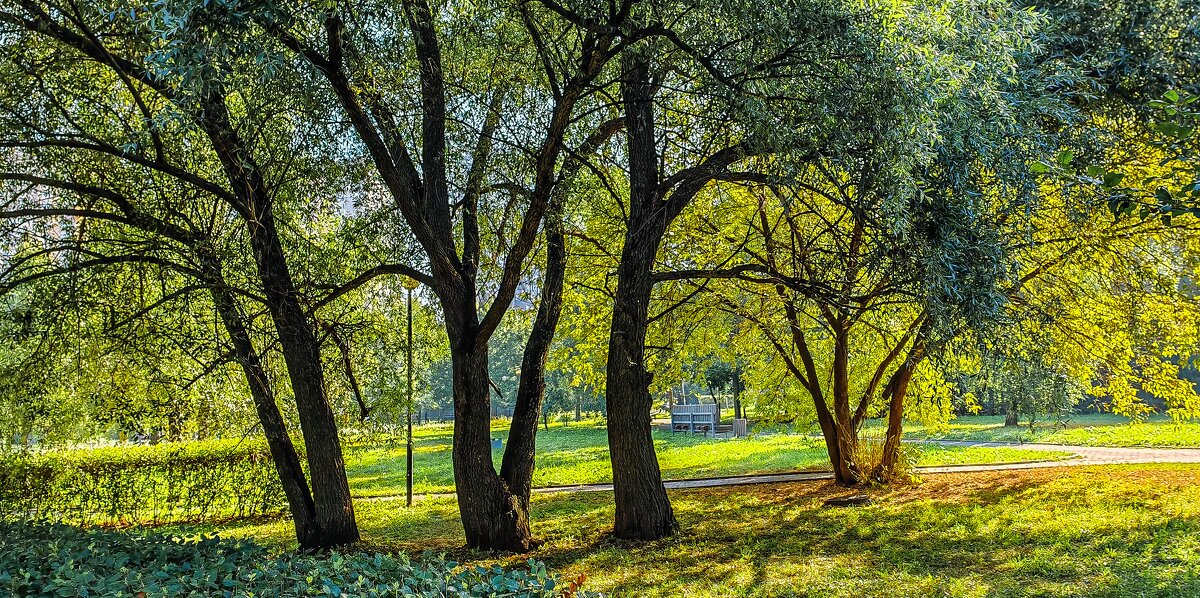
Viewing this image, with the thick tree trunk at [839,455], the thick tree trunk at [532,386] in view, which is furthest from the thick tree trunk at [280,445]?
the thick tree trunk at [839,455]

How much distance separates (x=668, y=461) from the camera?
2005cm

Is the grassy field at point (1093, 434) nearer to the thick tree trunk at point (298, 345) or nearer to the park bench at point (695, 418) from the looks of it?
the park bench at point (695, 418)

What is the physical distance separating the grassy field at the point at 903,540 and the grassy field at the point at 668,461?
2710 millimetres

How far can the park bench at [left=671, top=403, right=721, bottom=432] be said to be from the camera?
30.9 meters

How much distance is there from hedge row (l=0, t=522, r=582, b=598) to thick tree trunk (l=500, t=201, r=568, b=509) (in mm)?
4832

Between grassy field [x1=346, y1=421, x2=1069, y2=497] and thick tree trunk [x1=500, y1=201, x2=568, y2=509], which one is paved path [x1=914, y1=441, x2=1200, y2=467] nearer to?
grassy field [x1=346, y1=421, x2=1069, y2=497]

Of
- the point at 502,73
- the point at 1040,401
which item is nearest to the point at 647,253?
the point at 502,73

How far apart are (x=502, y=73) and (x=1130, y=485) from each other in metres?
10.2

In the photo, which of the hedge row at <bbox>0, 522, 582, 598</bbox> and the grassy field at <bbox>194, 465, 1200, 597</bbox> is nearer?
the hedge row at <bbox>0, 522, 582, 598</bbox>

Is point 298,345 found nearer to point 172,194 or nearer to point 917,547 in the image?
point 172,194

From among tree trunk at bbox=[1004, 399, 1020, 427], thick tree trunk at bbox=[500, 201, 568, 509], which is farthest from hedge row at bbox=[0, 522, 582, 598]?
tree trunk at bbox=[1004, 399, 1020, 427]

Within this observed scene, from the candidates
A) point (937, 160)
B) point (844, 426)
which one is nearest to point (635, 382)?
point (937, 160)

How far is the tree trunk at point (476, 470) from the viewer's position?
8352 millimetres

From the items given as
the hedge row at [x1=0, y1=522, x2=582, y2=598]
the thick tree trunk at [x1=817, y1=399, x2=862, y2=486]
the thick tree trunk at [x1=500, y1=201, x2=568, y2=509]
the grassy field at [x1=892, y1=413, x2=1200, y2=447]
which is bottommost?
the grassy field at [x1=892, y1=413, x2=1200, y2=447]
